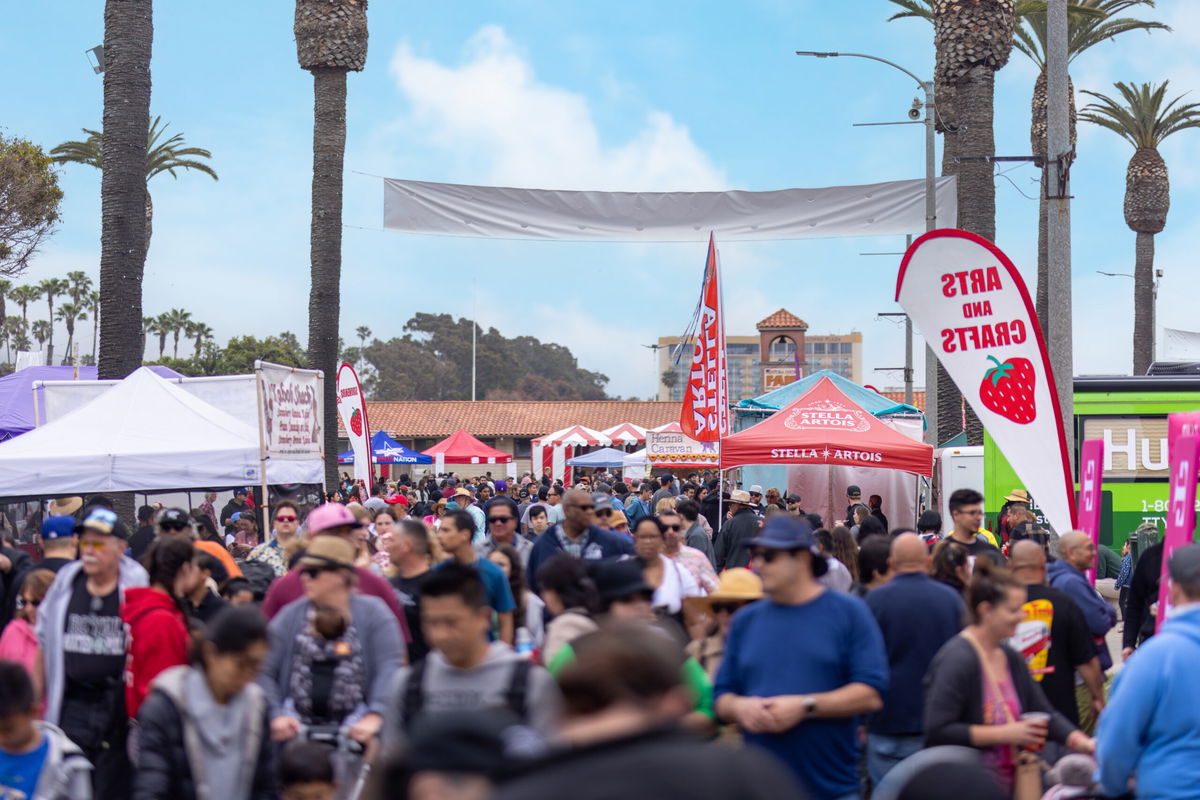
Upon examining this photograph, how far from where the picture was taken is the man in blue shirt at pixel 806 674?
4.77 metres

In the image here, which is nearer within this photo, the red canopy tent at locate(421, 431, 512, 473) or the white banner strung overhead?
the white banner strung overhead

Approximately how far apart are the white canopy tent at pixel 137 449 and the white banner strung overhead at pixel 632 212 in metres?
3.47

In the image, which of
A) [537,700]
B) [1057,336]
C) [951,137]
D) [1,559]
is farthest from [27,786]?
[951,137]

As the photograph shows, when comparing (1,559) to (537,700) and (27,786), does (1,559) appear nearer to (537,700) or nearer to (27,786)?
(27,786)

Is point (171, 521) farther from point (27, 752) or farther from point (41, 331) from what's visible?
point (41, 331)

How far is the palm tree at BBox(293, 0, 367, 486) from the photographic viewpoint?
2225 cm

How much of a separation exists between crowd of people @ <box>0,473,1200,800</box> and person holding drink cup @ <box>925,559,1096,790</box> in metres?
0.01

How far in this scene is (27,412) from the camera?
88.9 ft

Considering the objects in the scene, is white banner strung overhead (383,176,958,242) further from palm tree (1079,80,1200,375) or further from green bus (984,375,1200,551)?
palm tree (1079,80,1200,375)

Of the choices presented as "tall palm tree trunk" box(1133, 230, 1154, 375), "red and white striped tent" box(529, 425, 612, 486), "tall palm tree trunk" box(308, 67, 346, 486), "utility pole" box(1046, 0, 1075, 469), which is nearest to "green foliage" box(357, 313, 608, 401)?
"red and white striped tent" box(529, 425, 612, 486)

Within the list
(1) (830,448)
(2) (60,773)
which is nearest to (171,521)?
(2) (60,773)

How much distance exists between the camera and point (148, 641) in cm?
589

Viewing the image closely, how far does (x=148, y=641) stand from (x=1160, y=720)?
162 inches

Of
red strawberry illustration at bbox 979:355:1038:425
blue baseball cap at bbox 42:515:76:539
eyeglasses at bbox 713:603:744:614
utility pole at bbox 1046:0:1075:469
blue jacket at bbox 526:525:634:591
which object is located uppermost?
utility pole at bbox 1046:0:1075:469
